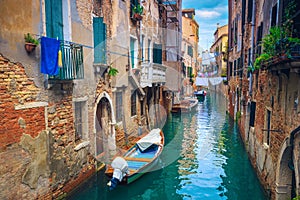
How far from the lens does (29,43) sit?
546 centimetres

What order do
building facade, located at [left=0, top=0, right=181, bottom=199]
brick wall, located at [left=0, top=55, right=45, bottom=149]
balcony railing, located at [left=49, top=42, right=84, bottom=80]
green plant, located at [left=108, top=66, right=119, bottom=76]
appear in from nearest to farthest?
brick wall, located at [left=0, top=55, right=45, bottom=149]
building facade, located at [left=0, top=0, right=181, bottom=199]
balcony railing, located at [left=49, top=42, right=84, bottom=80]
green plant, located at [left=108, top=66, right=119, bottom=76]

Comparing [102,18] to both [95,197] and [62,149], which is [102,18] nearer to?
[62,149]

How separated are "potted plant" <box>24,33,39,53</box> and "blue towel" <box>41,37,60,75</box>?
0.21 metres

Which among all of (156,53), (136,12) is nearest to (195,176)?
(136,12)

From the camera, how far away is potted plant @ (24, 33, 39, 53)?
A: 5.47 metres

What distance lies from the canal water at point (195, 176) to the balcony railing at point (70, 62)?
10.9 ft

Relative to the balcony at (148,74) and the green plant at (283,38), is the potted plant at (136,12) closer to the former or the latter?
the balcony at (148,74)

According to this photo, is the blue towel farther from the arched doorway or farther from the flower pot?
the arched doorway

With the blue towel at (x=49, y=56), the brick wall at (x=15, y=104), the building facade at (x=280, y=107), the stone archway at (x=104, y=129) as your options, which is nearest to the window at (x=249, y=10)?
the building facade at (x=280, y=107)

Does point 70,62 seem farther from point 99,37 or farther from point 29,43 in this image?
point 99,37

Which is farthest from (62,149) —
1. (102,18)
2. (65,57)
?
(102,18)

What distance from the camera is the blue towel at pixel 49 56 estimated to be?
5.78 metres

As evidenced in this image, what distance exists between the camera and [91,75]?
8547 mm

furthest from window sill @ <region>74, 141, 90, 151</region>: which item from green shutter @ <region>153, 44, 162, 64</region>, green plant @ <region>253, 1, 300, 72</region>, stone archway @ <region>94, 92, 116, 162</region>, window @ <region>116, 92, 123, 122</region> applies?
green shutter @ <region>153, 44, 162, 64</region>
